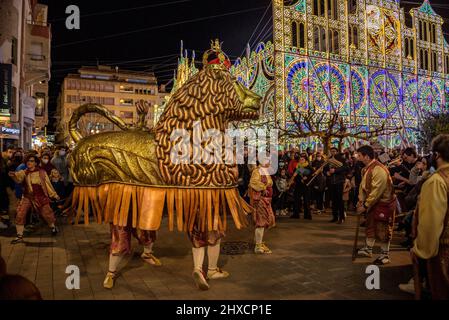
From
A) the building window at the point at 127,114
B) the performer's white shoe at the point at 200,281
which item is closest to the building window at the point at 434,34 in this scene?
the performer's white shoe at the point at 200,281

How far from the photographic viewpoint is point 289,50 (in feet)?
65.1

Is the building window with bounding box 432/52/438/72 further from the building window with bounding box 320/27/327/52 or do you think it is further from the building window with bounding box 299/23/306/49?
the building window with bounding box 299/23/306/49

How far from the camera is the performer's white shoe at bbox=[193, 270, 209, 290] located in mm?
3898

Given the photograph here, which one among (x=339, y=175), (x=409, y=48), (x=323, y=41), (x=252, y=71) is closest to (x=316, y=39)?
(x=323, y=41)

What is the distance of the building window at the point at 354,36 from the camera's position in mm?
23016

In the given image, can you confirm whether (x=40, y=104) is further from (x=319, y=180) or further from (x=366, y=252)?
(x=366, y=252)

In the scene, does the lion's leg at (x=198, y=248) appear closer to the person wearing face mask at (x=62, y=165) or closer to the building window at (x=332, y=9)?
the person wearing face mask at (x=62, y=165)

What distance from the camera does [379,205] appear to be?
17.0 feet

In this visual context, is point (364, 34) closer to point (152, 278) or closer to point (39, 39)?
point (39, 39)

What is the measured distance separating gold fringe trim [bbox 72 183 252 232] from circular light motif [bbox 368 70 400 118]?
22218 millimetres

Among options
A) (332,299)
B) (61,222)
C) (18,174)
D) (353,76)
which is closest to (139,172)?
(332,299)

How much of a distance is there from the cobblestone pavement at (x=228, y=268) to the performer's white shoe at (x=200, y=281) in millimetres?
104

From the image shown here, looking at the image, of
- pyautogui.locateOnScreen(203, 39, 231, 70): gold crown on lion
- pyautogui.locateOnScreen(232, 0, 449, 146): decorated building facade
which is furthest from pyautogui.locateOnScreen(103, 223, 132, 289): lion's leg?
pyautogui.locateOnScreen(232, 0, 449, 146): decorated building facade

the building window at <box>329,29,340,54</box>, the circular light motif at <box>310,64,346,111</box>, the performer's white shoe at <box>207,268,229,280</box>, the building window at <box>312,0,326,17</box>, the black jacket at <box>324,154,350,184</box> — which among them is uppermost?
the building window at <box>312,0,326,17</box>
